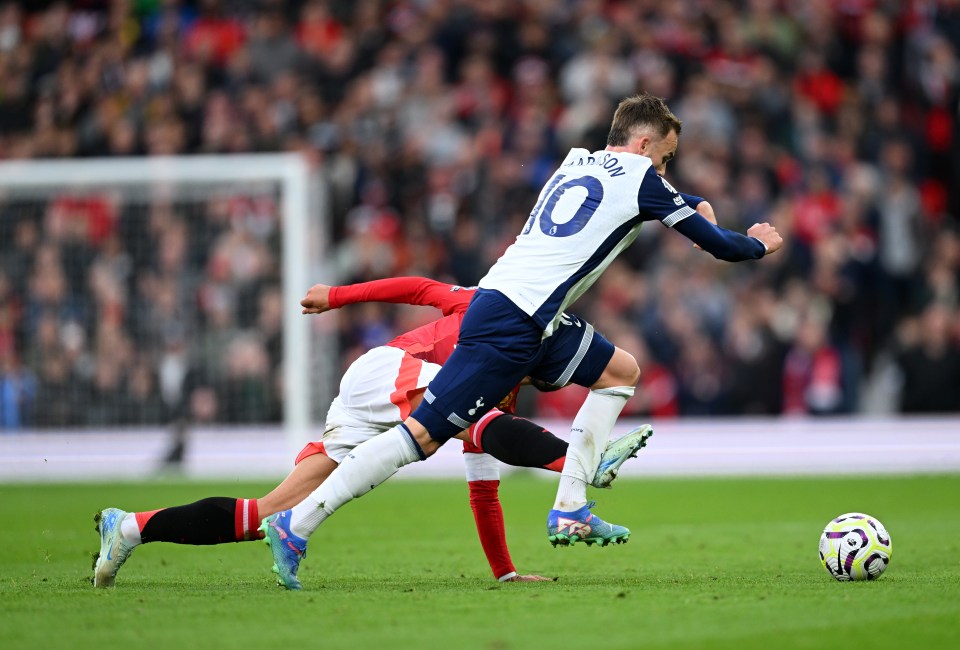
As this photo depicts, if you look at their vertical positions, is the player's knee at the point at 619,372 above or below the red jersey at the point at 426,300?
below

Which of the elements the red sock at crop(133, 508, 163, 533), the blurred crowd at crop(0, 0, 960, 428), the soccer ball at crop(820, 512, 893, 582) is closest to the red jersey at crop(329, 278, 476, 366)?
the red sock at crop(133, 508, 163, 533)

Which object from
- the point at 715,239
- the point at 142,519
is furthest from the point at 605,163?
the point at 142,519

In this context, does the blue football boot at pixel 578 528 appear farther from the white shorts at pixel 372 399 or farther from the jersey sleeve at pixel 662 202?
the jersey sleeve at pixel 662 202

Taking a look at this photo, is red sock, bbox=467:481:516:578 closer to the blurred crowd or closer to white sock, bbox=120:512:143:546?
white sock, bbox=120:512:143:546

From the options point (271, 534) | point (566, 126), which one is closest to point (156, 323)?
point (566, 126)

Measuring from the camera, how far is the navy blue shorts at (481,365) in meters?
6.48

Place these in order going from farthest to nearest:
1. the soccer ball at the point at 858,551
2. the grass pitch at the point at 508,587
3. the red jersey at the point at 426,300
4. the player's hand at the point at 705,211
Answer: the red jersey at the point at 426,300 < the soccer ball at the point at 858,551 < the player's hand at the point at 705,211 < the grass pitch at the point at 508,587

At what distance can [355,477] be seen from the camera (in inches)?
256

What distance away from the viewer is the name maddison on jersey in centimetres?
665

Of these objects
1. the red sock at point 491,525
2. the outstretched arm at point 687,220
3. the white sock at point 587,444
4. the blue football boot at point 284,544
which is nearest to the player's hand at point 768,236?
the outstretched arm at point 687,220

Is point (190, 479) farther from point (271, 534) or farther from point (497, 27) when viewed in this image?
point (271, 534)

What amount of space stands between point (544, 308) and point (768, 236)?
1150 millimetres

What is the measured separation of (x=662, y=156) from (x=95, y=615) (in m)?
3.32

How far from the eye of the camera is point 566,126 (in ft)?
58.6
